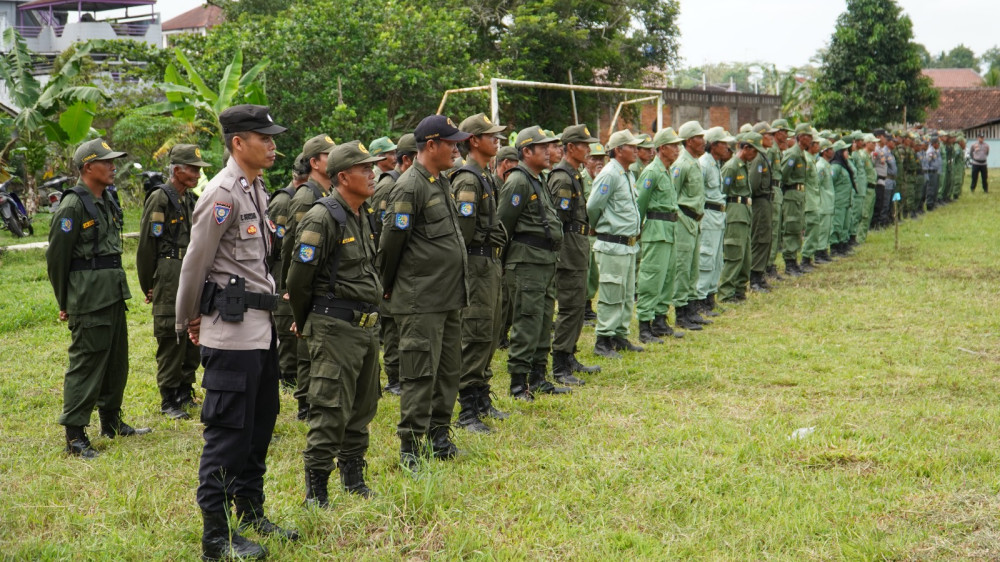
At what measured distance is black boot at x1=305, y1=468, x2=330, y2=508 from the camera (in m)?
4.48

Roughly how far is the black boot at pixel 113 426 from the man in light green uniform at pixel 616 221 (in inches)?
164

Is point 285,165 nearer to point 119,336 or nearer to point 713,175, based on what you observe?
point 713,175

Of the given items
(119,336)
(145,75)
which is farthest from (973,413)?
(145,75)

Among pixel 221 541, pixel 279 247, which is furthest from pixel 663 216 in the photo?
pixel 221 541

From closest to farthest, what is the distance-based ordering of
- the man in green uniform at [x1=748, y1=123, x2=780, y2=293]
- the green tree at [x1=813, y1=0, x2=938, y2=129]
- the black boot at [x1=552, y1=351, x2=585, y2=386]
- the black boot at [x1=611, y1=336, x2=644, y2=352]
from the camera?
the black boot at [x1=552, y1=351, x2=585, y2=386], the black boot at [x1=611, y1=336, x2=644, y2=352], the man in green uniform at [x1=748, y1=123, x2=780, y2=293], the green tree at [x1=813, y1=0, x2=938, y2=129]

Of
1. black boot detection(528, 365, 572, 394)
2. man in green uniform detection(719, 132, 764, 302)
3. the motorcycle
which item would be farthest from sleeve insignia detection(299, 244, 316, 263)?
the motorcycle

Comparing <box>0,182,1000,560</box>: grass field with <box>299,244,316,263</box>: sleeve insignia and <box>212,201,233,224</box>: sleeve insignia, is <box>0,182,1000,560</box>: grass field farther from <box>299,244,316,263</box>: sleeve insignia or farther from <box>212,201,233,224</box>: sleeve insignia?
<box>212,201,233,224</box>: sleeve insignia

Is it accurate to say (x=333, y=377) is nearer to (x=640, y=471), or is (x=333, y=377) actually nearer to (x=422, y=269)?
(x=422, y=269)

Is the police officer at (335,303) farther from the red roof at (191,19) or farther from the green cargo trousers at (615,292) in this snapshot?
the red roof at (191,19)

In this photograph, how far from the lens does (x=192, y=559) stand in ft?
13.2

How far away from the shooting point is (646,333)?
923 cm

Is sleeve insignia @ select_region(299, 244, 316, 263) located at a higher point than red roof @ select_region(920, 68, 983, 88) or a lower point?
lower

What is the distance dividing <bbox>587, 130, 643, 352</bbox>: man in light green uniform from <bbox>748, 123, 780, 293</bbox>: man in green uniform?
3588 mm

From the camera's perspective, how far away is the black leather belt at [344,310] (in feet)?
14.4
